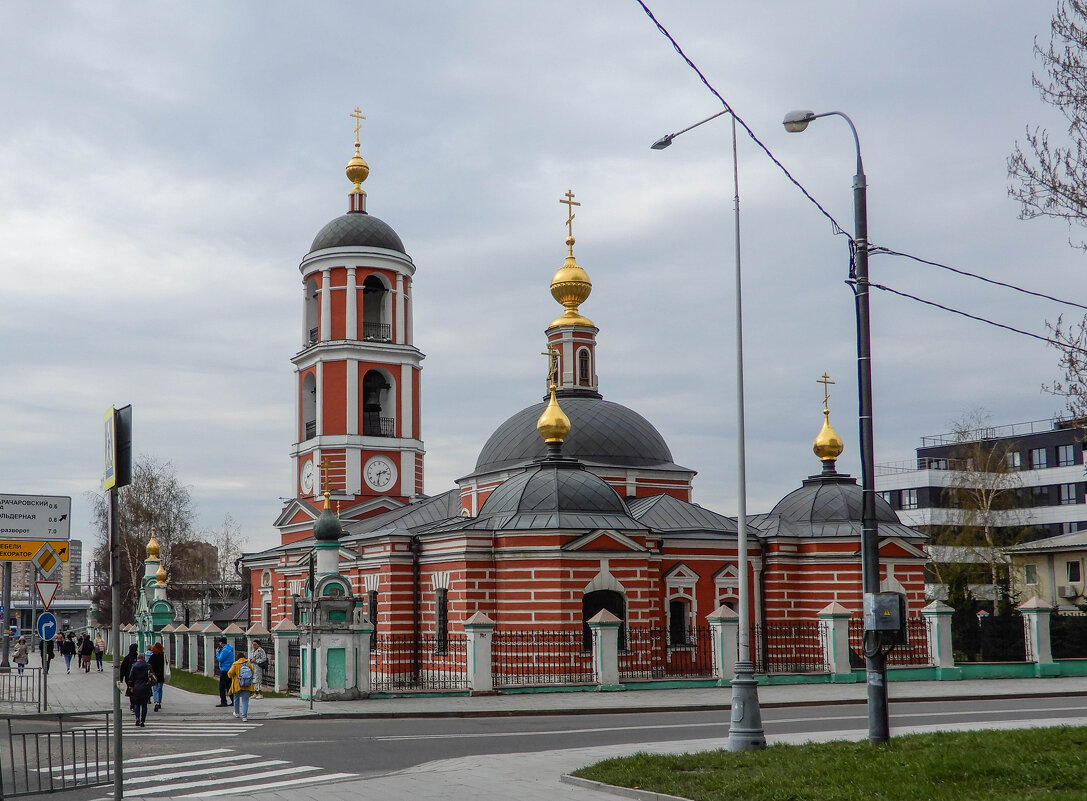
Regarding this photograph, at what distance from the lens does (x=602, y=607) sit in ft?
96.3

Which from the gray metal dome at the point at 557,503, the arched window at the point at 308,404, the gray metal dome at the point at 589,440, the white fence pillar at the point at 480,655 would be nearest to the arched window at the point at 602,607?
the gray metal dome at the point at 557,503

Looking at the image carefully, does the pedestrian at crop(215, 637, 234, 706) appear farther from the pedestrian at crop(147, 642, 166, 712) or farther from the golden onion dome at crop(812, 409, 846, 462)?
the golden onion dome at crop(812, 409, 846, 462)

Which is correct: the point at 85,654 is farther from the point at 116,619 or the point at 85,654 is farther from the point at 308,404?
the point at 116,619

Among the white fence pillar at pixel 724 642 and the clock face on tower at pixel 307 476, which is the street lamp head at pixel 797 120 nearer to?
the white fence pillar at pixel 724 642

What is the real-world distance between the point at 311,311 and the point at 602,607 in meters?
17.9

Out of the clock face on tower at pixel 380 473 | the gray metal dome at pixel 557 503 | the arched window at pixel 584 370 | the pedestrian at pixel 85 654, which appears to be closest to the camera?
the gray metal dome at pixel 557 503

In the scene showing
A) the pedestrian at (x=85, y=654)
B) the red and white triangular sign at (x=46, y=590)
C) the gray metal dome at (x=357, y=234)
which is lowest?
the pedestrian at (x=85, y=654)

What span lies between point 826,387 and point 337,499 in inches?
651

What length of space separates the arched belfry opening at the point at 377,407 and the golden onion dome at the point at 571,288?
22.0 feet

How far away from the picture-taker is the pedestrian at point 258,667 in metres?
27.3

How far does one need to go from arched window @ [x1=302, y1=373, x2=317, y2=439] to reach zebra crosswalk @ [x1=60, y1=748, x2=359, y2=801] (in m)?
26.1

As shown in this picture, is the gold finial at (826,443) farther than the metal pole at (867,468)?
Yes

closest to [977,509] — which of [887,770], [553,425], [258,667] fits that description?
[553,425]

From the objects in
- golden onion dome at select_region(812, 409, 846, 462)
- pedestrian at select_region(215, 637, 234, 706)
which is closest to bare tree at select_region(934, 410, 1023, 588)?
golden onion dome at select_region(812, 409, 846, 462)
